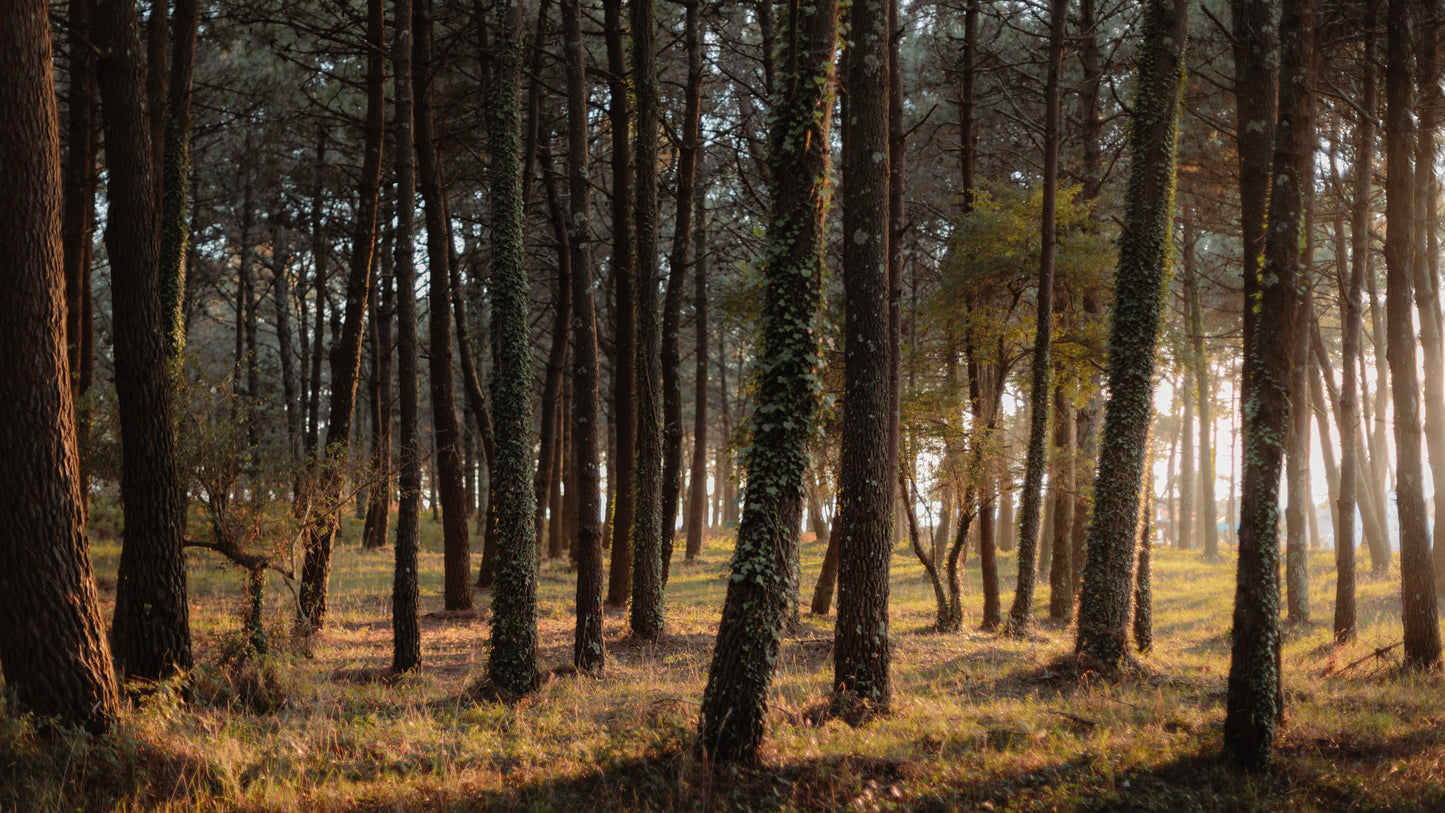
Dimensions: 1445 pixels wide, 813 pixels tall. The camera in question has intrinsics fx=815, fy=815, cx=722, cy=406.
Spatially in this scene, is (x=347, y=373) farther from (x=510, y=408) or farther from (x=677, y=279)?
(x=677, y=279)

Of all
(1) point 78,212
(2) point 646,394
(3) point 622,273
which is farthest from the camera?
(1) point 78,212

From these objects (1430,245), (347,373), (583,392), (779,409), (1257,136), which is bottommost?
(779,409)

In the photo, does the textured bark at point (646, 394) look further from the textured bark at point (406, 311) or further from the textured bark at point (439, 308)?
the textured bark at point (406, 311)

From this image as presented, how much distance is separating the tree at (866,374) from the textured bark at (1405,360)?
7.34m

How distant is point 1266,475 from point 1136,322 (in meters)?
3.90

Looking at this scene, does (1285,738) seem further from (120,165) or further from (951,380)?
(120,165)

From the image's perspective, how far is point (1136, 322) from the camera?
9.55m

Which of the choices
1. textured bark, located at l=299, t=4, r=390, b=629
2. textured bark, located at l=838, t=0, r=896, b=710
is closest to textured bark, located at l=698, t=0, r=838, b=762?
textured bark, located at l=838, t=0, r=896, b=710

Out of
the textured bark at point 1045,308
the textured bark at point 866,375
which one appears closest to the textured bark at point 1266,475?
the textured bark at point 866,375

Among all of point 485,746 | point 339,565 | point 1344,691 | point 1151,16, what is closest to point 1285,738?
point 1344,691

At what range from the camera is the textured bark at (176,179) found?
9.00 metres

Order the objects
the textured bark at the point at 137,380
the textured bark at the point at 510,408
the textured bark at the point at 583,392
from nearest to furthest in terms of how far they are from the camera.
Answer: the textured bark at the point at 137,380
the textured bark at the point at 510,408
the textured bark at the point at 583,392

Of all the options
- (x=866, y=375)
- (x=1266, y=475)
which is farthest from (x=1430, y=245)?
(x=866, y=375)

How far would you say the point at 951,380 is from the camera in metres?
14.9
